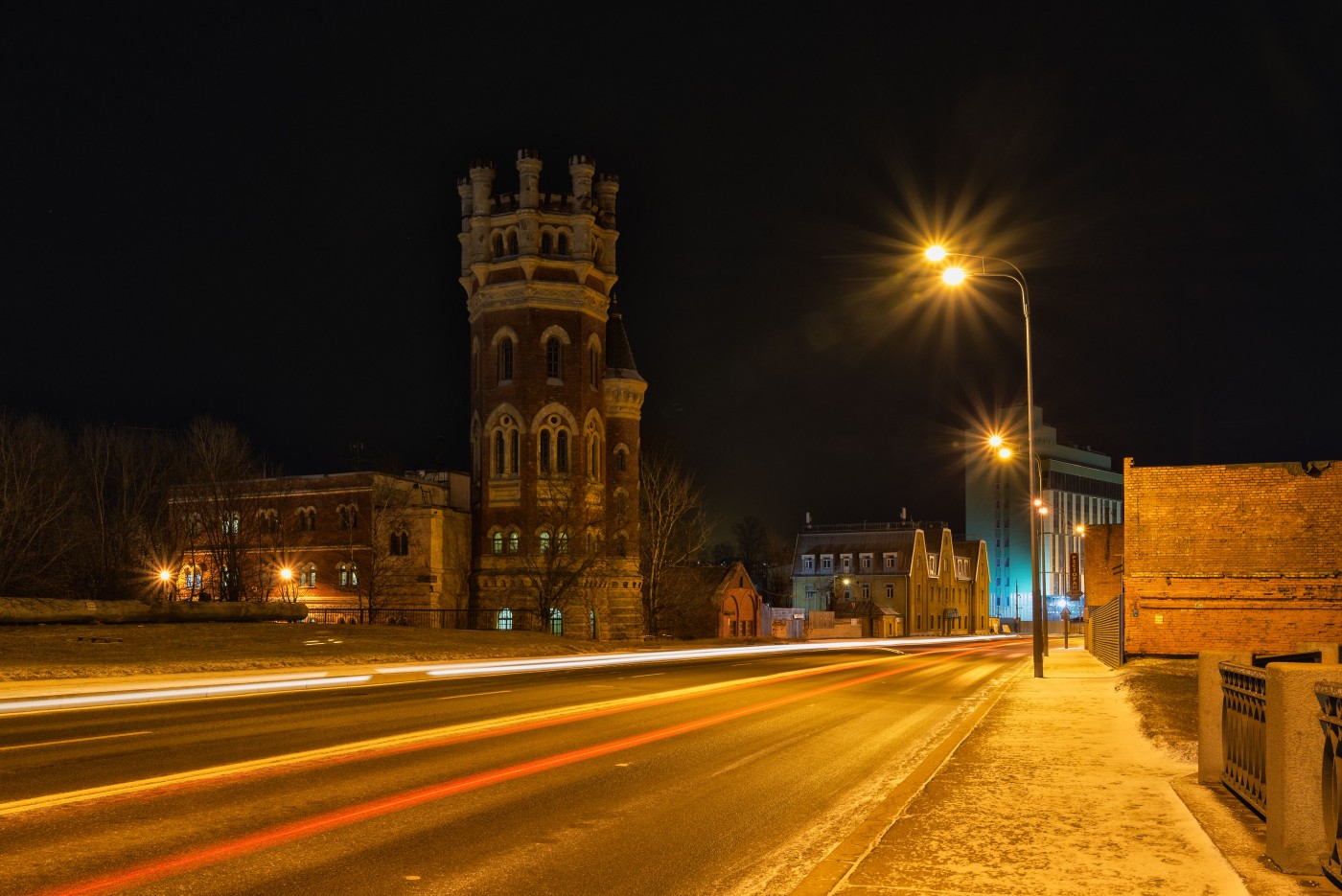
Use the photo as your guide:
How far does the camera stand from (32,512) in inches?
1823

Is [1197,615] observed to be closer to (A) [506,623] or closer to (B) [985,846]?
(B) [985,846]

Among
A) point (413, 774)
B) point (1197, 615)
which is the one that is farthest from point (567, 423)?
point (413, 774)

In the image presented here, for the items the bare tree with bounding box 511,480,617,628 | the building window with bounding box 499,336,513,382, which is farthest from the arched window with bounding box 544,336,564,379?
the bare tree with bounding box 511,480,617,628

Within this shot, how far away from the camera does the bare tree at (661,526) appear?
6556cm

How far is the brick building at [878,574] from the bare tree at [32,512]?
61474mm

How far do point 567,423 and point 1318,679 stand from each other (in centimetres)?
5163

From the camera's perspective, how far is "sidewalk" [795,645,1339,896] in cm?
684

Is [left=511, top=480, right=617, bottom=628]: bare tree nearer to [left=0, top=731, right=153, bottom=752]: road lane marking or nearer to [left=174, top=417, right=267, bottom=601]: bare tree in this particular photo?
[left=174, top=417, right=267, bottom=601]: bare tree

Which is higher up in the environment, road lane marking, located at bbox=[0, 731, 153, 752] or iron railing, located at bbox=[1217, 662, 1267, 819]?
iron railing, located at bbox=[1217, 662, 1267, 819]

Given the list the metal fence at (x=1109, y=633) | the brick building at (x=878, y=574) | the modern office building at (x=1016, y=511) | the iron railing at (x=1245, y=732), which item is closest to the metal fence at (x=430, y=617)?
the metal fence at (x=1109, y=633)

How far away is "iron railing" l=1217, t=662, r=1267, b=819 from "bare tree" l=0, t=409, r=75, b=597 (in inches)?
1745

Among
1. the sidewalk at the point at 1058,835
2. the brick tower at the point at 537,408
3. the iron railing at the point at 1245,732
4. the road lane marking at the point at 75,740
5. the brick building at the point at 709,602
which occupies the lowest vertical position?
the brick building at the point at 709,602

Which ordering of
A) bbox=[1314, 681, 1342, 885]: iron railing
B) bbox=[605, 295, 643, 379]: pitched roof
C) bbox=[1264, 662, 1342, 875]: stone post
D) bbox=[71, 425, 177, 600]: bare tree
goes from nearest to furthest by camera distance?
bbox=[1314, 681, 1342, 885]: iron railing, bbox=[1264, 662, 1342, 875]: stone post, bbox=[71, 425, 177, 600]: bare tree, bbox=[605, 295, 643, 379]: pitched roof

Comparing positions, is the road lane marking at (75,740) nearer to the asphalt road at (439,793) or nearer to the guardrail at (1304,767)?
the asphalt road at (439,793)
